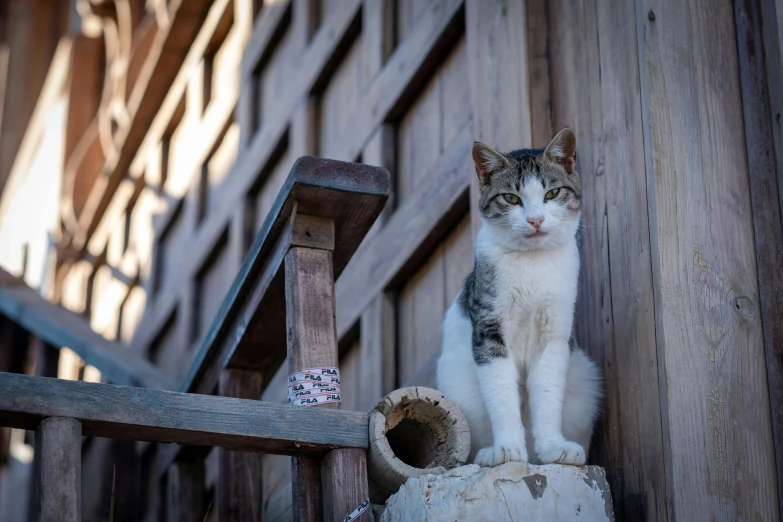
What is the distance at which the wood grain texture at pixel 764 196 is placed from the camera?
287 centimetres

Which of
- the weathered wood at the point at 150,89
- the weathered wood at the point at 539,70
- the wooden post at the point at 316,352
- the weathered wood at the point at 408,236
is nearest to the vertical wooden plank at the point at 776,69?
the weathered wood at the point at 539,70

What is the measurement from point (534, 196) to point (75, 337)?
2.78m

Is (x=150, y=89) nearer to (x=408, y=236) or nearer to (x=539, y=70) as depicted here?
(x=408, y=236)

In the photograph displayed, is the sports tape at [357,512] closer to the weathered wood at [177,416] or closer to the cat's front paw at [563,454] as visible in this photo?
the weathered wood at [177,416]

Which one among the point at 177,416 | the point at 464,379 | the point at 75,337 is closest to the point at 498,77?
the point at 464,379

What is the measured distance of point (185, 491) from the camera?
166 inches

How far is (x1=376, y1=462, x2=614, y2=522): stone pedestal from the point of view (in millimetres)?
2535

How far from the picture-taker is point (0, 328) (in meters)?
5.75

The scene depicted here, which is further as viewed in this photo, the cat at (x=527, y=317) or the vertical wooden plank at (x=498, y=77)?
the vertical wooden plank at (x=498, y=77)

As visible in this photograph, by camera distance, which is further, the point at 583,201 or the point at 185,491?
the point at 185,491

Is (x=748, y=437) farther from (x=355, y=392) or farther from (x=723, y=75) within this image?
(x=355, y=392)

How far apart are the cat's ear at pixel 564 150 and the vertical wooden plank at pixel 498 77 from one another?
1.74 feet

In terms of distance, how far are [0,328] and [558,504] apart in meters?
4.06

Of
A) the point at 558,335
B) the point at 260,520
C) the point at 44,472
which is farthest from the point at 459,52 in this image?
the point at 44,472
